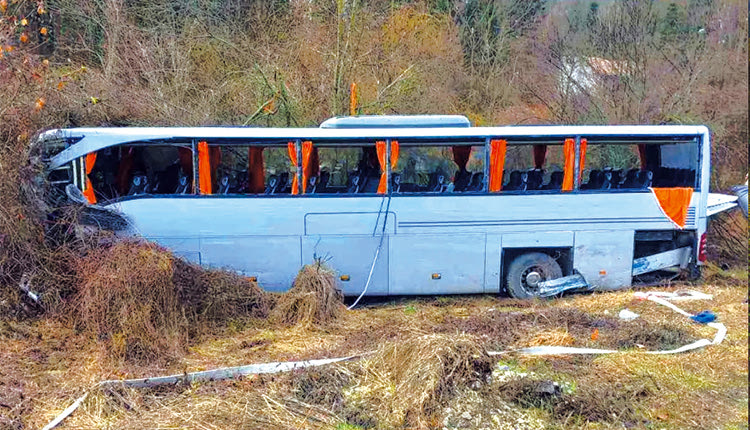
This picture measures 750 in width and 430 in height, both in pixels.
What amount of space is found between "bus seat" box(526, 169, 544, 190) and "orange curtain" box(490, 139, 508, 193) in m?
0.78

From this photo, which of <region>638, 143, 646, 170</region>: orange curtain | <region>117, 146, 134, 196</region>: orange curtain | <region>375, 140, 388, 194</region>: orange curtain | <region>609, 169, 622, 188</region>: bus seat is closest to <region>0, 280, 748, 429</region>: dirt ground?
<region>375, 140, 388, 194</region>: orange curtain

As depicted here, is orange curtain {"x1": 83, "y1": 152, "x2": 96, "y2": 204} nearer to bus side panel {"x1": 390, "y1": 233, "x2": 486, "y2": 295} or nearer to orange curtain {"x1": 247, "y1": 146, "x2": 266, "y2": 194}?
orange curtain {"x1": 247, "y1": 146, "x2": 266, "y2": 194}

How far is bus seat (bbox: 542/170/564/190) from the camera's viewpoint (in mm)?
10000

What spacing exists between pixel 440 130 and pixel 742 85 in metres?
12.9

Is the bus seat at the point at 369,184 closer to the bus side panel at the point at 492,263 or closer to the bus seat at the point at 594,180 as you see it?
the bus side panel at the point at 492,263

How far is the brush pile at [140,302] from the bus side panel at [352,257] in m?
1.90

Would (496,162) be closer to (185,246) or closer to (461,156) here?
(461,156)

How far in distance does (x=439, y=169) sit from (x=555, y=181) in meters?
1.94

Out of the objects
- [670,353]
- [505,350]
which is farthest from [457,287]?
[670,353]

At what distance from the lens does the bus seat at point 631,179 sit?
35.0 feet

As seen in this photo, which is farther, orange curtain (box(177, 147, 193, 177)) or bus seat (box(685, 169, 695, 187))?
bus seat (box(685, 169, 695, 187))

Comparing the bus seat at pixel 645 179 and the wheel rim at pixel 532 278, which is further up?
the bus seat at pixel 645 179


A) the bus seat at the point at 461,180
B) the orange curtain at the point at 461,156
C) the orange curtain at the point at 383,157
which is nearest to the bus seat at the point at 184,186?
the orange curtain at the point at 383,157

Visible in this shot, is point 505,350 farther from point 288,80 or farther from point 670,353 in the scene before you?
point 288,80
